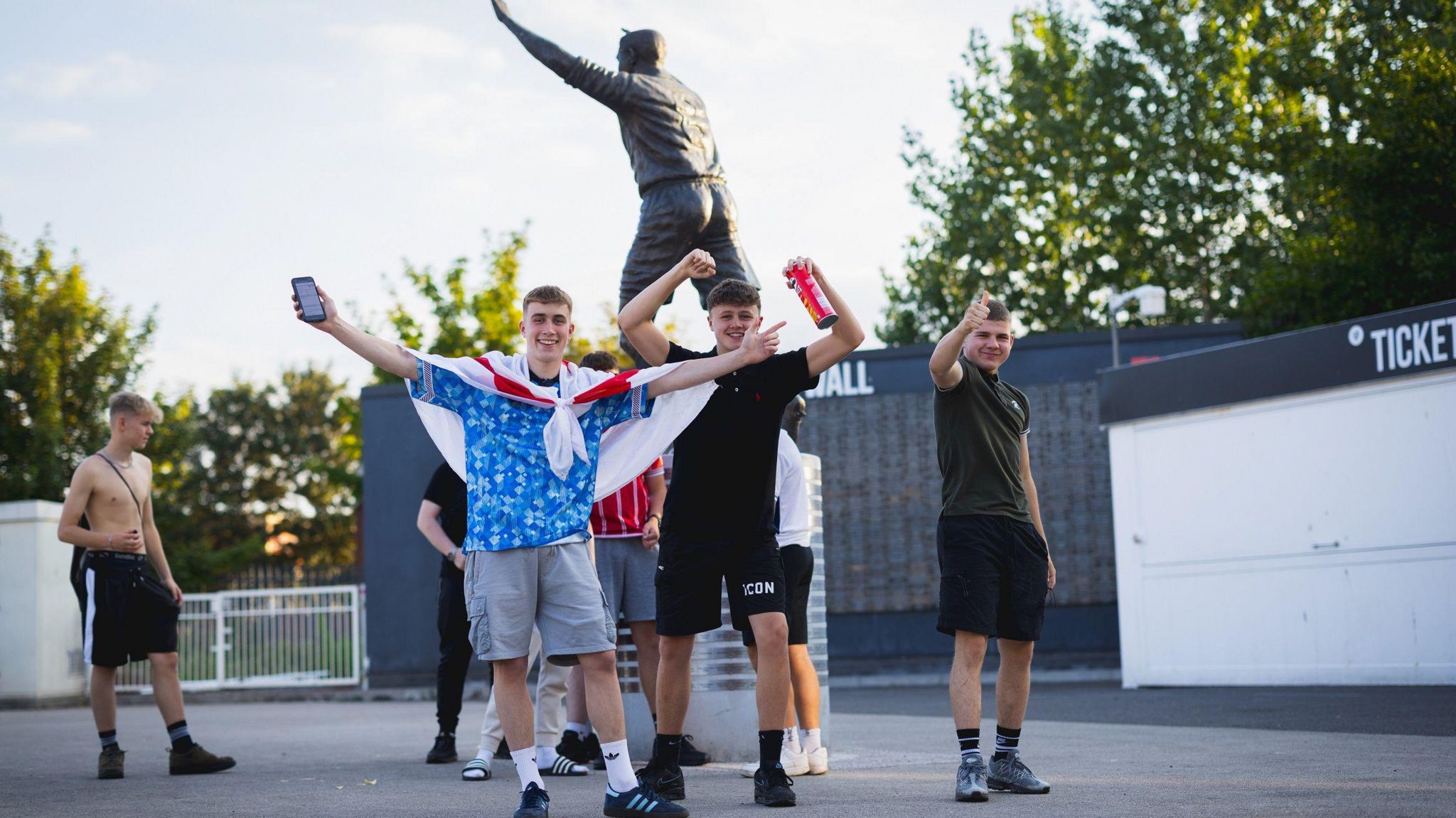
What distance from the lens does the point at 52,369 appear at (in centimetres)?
2591

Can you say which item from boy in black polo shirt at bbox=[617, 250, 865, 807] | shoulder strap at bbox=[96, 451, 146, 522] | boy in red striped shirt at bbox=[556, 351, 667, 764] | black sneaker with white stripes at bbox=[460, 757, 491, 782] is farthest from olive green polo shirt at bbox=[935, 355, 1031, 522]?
shoulder strap at bbox=[96, 451, 146, 522]

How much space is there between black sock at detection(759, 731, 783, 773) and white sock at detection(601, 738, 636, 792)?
513mm

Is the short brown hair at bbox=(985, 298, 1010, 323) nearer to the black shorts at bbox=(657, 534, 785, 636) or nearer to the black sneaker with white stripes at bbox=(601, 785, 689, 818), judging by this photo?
the black shorts at bbox=(657, 534, 785, 636)

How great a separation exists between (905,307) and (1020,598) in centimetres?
3280

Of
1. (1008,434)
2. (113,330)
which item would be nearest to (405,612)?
(1008,434)

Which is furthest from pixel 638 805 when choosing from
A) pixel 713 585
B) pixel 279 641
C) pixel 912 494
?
pixel 279 641

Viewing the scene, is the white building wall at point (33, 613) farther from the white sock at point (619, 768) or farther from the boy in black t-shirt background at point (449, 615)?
the white sock at point (619, 768)

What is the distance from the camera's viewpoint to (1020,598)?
5281mm

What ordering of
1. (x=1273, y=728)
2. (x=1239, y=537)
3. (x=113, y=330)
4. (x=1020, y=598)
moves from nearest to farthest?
(x=1020, y=598) → (x=1273, y=728) → (x=1239, y=537) → (x=113, y=330)

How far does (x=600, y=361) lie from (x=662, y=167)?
1521 millimetres

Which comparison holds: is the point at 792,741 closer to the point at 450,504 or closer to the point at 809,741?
the point at 809,741

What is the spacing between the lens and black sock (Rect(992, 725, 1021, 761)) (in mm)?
5312

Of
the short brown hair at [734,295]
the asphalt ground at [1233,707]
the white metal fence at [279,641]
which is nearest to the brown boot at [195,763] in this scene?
the short brown hair at [734,295]

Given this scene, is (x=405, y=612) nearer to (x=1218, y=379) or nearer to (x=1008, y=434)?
(x=1218, y=379)
